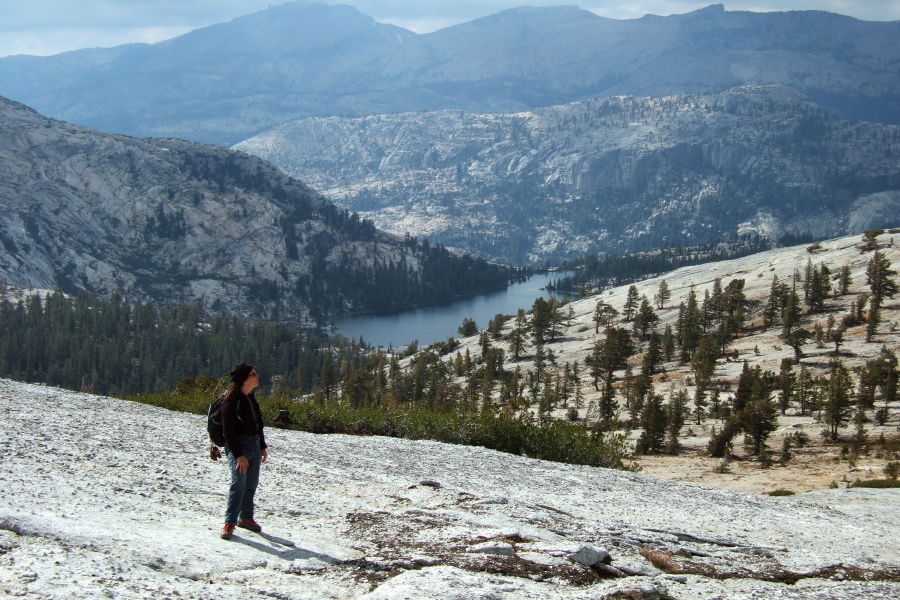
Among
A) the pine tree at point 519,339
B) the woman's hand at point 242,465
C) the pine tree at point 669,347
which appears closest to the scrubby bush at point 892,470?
the woman's hand at point 242,465

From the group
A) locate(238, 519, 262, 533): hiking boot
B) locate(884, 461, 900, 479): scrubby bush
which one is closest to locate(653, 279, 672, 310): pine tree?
locate(884, 461, 900, 479): scrubby bush

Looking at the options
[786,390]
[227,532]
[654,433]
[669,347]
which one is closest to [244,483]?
[227,532]

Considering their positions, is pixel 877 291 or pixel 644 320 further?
pixel 644 320

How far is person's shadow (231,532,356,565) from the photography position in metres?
11.9

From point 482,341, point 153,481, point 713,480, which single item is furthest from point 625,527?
point 482,341

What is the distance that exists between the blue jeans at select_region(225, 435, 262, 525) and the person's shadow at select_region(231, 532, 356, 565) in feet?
1.66

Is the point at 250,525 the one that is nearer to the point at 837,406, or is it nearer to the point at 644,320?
the point at 837,406

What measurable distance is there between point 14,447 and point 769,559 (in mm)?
18102

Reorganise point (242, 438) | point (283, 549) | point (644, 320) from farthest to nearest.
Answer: point (644, 320) < point (242, 438) < point (283, 549)

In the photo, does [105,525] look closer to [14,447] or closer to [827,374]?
[14,447]

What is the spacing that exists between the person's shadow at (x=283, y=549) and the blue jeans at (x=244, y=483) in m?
0.51

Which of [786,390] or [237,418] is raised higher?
[237,418]

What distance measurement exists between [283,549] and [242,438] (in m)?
2.43

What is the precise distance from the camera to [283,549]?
485 inches
